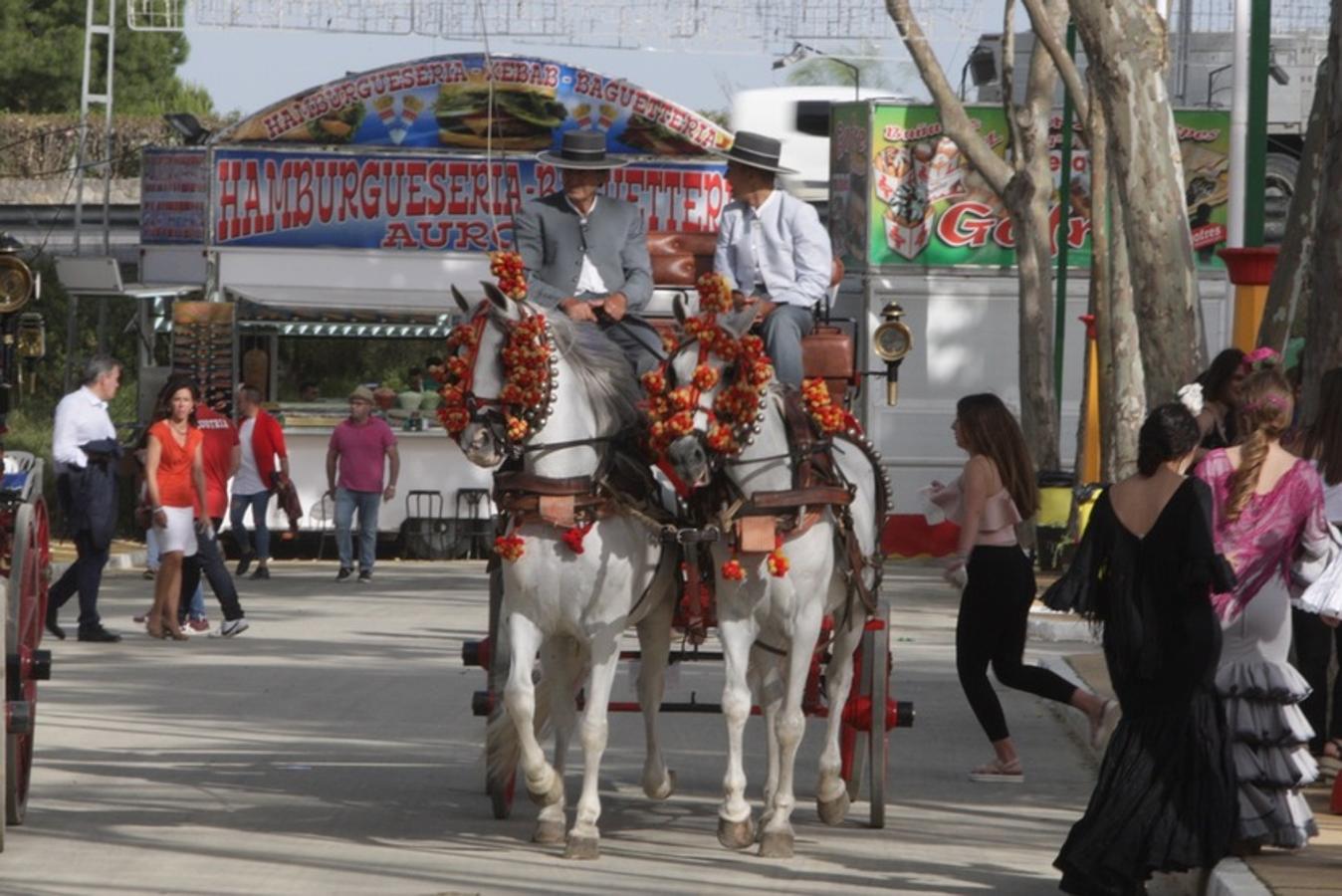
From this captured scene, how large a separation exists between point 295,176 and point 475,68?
8.28 ft

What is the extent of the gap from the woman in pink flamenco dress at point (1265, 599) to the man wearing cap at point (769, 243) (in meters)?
2.21

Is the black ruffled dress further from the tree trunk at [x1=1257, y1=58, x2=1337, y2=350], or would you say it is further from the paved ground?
the tree trunk at [x1=1257, y1=58, x2=1337, y2=350]

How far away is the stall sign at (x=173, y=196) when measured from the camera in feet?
102

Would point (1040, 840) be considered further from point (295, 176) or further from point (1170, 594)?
point (295, 176)

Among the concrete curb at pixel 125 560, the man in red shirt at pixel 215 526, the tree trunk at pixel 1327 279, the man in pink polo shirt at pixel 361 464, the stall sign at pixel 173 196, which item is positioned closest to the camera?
the tree trunk at pixel 1327 279

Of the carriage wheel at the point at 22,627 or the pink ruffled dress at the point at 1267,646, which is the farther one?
the carriage wheel at the point at 22,627

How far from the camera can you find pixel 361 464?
2544 cm

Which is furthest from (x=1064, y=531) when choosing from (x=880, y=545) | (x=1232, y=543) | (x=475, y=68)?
(x=1232, y=543)

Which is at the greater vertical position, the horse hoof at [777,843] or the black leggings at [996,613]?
the black leggings at [996,613]

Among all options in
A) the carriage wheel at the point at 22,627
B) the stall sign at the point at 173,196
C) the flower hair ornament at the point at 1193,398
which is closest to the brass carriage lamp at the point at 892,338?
the stall sign at the point at 173,196

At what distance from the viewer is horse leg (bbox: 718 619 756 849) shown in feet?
31.4

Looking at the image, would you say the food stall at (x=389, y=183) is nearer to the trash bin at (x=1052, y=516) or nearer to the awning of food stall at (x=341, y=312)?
the awning of food stall at (x=341, y=312)

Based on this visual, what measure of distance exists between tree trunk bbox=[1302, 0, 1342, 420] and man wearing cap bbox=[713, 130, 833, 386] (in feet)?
8.80

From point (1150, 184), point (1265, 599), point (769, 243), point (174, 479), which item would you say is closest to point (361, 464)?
point (174, 479)
